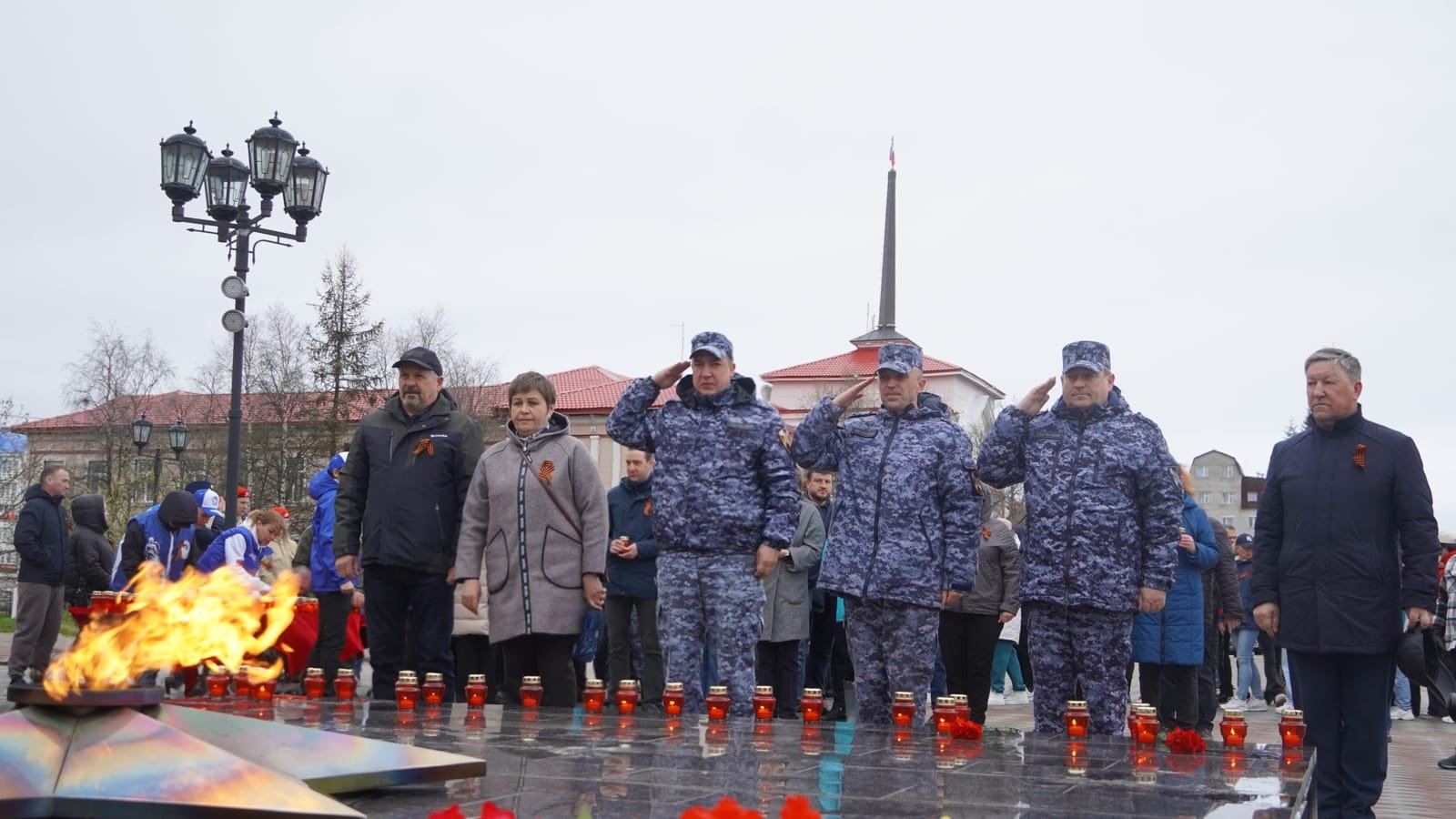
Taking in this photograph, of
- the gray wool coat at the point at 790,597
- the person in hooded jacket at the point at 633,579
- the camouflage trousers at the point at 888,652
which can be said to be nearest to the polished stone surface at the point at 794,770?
the camouflage trousers at the point at 888,652

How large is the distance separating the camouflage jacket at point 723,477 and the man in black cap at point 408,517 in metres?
1.21

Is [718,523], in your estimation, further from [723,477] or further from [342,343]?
[342,343]

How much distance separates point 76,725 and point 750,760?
2.38 metres

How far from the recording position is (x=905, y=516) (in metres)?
6.80

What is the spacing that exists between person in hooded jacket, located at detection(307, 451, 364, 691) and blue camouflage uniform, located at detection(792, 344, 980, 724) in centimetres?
455

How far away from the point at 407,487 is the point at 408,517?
18cm

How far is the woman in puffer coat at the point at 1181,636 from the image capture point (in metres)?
9.10

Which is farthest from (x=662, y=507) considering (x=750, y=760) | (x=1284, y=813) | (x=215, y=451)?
(x=215, y=451)

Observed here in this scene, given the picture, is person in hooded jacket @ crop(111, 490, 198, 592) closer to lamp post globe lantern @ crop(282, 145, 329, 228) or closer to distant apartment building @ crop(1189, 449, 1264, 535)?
lamp post globe lantern @ crop(282, 145, 329, 228)

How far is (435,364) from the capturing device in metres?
7.83

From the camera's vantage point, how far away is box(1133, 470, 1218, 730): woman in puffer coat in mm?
9102

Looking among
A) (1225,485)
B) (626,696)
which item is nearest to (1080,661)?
(626,696)

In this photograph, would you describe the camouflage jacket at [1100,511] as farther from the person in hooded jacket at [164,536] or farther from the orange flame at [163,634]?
the person in hooded jacket at [164,536]

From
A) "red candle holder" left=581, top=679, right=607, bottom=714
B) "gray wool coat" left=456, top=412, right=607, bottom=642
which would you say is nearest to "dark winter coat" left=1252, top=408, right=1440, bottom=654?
"red candle holder" left=581, top=679, right=607, bottom=714
